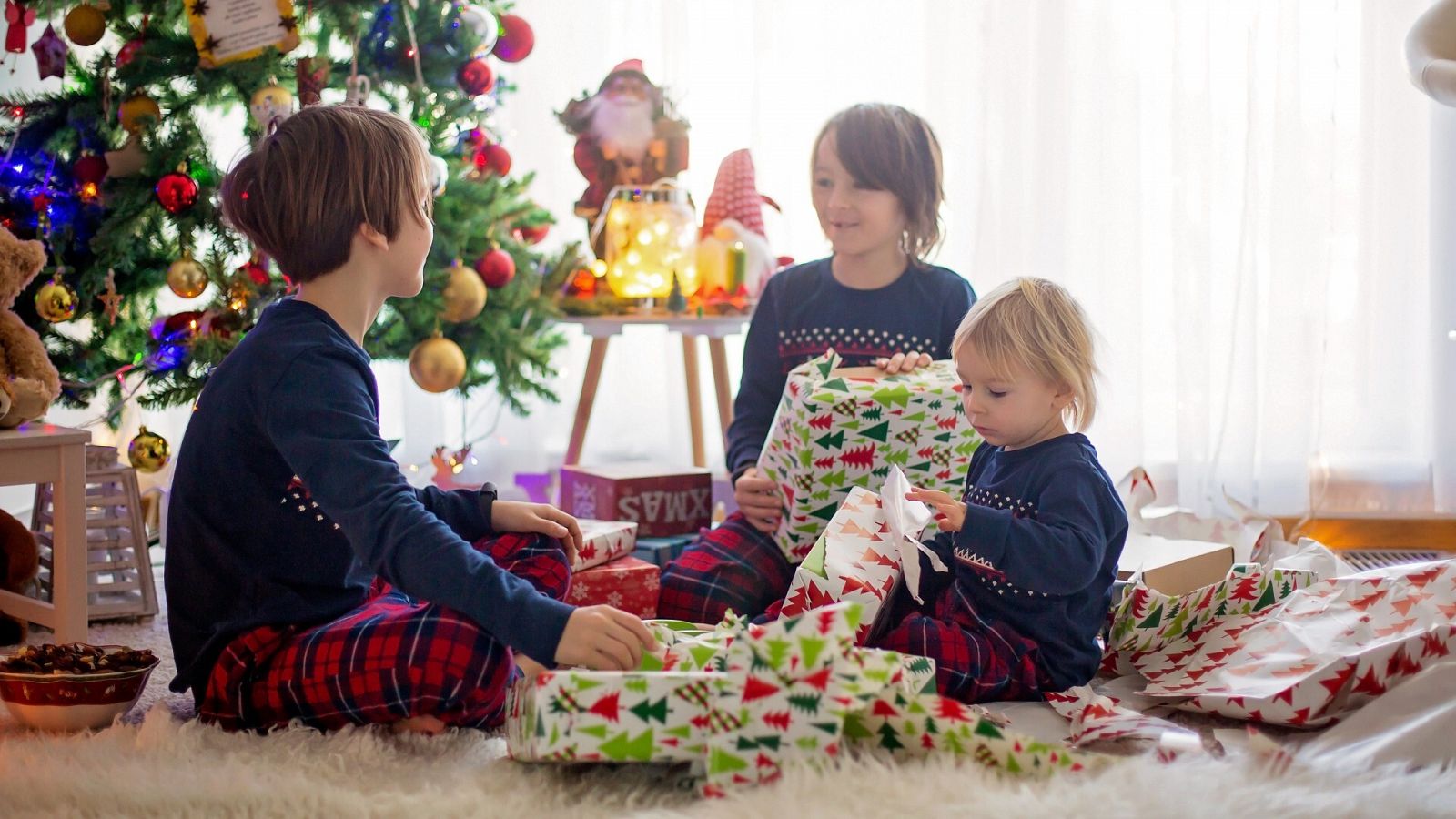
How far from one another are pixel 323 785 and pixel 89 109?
4.98 ft

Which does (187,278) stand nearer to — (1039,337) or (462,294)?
(462,294)

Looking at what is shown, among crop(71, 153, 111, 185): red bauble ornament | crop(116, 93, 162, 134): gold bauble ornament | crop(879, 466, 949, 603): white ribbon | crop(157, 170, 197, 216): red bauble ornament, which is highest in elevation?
crop(116, 93, 162, 134): gold bauble ornament

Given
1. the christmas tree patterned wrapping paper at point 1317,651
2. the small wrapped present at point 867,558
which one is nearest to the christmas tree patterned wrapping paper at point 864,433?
the small wrapped present at point 867,558

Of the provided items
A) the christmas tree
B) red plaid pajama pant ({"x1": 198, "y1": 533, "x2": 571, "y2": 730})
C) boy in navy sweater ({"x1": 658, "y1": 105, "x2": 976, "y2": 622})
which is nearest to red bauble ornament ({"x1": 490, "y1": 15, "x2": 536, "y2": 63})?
the christmas tree

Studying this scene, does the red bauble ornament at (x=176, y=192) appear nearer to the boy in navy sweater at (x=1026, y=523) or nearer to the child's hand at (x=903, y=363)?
the child's hand at (x=903, y=363)

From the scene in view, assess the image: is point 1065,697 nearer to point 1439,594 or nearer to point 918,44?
point 1439,594

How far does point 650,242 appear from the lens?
7.49 ft

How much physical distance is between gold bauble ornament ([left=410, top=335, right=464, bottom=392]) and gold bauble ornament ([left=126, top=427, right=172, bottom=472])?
43 cm

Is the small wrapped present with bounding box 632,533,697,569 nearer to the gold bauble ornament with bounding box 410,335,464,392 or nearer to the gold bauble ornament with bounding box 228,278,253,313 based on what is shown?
the gold bauble ornament with bounding box 410,335,464,392

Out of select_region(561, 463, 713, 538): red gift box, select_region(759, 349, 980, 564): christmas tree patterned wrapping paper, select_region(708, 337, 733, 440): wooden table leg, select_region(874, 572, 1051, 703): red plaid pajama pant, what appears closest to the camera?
select_region(874, 572, 1051, 703): red plaid pajama pant

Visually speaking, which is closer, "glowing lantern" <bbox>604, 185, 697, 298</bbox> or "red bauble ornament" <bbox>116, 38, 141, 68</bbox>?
"red bauble ornament" <bbox>116, 38, 141, 68</bbox>

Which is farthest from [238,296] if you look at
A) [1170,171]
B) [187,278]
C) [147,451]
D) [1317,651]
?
[1170,171]

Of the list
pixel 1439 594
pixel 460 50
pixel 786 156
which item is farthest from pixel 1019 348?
pixel 786 156

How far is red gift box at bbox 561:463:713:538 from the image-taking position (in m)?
1.99
